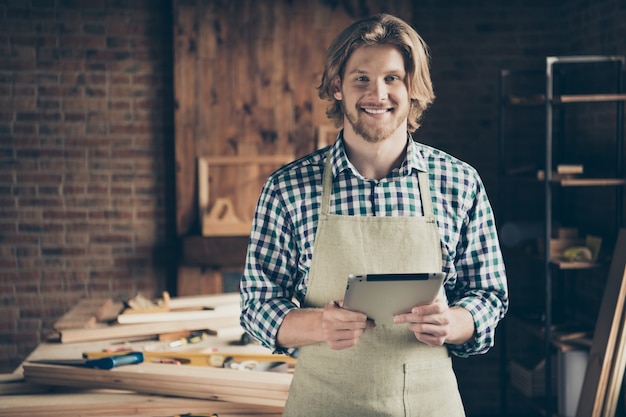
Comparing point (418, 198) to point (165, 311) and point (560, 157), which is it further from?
point (560, 157)

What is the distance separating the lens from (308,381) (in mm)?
2025

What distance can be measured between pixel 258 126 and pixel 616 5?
2.20m

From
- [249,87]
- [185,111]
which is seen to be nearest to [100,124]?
[185,111]

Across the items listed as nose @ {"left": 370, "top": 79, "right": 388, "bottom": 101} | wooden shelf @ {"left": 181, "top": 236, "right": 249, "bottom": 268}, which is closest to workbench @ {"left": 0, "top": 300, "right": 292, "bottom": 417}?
nose @ {"left": 370, "top": 79, "right": 388, "bottom": 101}

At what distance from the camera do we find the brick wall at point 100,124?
4824 mm

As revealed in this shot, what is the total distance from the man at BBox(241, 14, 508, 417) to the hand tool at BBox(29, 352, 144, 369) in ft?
2.81

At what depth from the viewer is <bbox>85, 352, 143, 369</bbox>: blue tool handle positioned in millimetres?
2627

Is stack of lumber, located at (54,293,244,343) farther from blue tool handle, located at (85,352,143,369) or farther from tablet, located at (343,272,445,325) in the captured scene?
tablet, located at (343,272,445,325)

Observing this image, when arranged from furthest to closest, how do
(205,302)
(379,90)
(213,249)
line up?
(213,249) < (205,302) < (379,90)

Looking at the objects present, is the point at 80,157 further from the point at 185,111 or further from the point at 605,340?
the point at 605,340

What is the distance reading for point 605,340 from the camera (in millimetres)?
3668

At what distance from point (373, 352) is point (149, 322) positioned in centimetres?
A: 166

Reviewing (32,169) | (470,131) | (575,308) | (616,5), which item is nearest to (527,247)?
(575,308)

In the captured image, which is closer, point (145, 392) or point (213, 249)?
point (145, 392)
